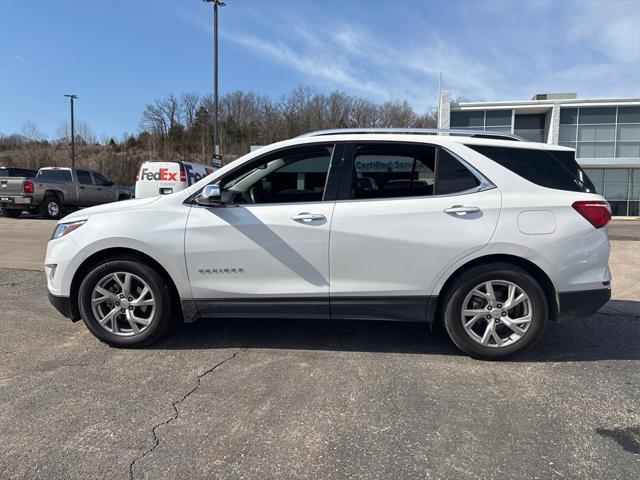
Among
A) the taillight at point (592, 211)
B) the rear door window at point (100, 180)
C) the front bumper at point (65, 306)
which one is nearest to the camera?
the taillight at point (592, 211)

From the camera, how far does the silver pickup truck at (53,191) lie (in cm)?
1777

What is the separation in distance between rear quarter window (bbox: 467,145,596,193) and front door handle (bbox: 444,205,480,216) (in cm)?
48

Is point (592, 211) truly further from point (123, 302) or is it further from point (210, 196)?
point (123, 302)

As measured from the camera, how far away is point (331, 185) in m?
4.04

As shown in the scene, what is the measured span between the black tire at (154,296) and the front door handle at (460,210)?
247 cm

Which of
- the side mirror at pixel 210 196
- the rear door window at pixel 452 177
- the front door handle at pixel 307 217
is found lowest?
the front door handle at pixel 307 217

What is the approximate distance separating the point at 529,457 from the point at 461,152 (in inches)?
93.4

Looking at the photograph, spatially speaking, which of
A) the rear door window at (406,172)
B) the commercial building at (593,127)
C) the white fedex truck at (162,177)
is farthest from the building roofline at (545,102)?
the rear door window at (406,172)

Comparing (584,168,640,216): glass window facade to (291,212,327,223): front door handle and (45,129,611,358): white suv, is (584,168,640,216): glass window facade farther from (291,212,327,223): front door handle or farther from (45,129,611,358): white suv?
(291,212,327,223): front door handle

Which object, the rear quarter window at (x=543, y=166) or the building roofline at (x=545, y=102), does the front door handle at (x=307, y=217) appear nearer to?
the rear quarter window at (x=543, y=166)

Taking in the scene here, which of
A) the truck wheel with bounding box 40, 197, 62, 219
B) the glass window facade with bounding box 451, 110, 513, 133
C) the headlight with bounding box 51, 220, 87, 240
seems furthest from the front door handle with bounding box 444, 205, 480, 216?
the glass window facade with bounding box 451, 110, 513, 133

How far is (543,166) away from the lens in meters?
3.98

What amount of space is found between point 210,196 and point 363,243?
1310 millimetres

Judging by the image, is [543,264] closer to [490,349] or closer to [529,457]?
[490,349]
